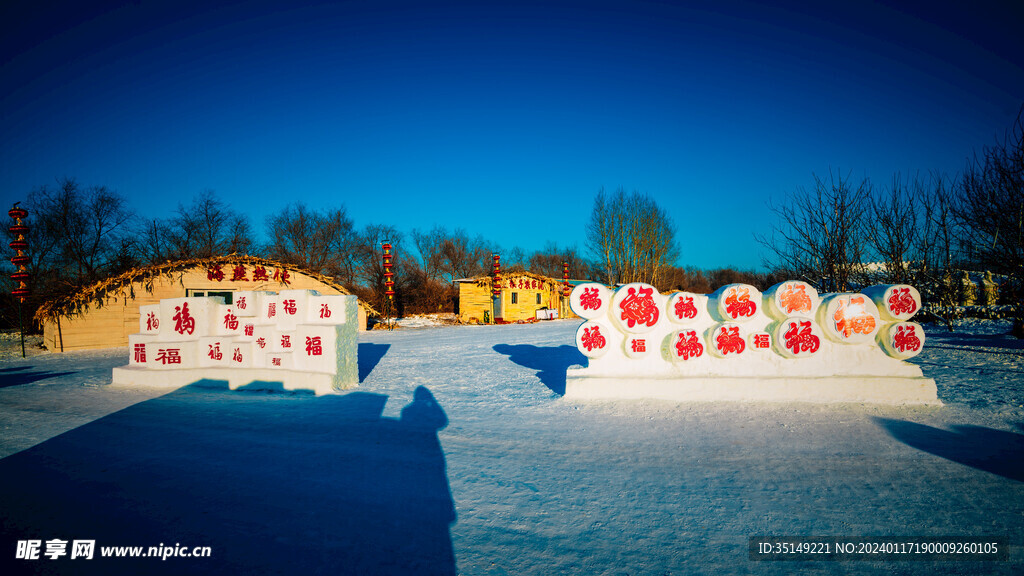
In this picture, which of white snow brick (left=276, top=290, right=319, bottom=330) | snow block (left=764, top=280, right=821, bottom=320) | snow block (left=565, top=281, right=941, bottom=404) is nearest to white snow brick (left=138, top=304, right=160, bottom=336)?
white snow brick (left=276, top=290, right=319, bottom=330)

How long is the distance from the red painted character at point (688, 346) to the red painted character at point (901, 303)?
244 centimetres

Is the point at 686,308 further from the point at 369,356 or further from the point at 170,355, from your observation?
the point at 170,355

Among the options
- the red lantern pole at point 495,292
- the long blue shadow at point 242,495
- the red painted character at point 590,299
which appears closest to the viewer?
the long blue shadow at point 242,495

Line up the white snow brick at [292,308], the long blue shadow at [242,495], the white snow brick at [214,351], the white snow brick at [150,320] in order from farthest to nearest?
the white snow brick at [150,320] < the white snow brick at [214,351] < the white snow brick at [292,308] < the long blue shadow at [242,495]

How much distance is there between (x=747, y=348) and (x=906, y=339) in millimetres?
1903

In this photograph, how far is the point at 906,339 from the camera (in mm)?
5148

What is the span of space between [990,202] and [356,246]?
34.5 m

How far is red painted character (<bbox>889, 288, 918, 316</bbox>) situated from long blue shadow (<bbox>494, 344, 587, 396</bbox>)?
14.9 ft

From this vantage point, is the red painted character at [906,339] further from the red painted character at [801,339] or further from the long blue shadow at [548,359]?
the long blue shadow at [548,359]

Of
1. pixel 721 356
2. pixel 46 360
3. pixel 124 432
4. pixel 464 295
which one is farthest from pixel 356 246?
pixel 721 356

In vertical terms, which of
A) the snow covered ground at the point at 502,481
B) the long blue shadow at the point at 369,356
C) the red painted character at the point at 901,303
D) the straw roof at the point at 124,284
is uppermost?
the straw roof at the point at 124,284

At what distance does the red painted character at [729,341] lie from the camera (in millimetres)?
5449

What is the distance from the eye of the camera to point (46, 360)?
1080cm

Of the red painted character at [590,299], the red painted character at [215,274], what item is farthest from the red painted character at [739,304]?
the red painted character at [215,274]
